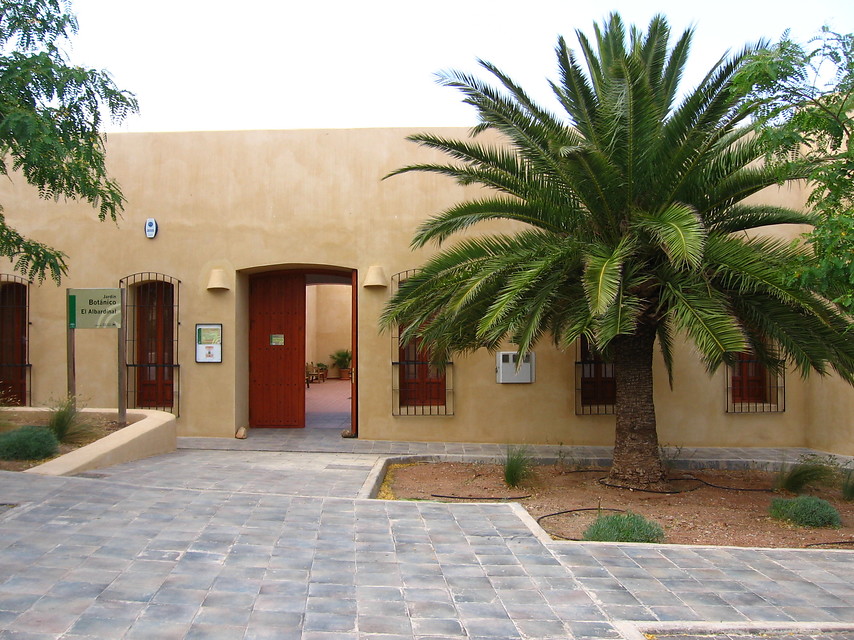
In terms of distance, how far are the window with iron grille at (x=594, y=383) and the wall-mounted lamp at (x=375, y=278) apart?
337cm

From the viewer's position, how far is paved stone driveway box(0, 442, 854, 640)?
12.8 ft

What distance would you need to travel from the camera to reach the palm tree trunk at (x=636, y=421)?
27.9 feet

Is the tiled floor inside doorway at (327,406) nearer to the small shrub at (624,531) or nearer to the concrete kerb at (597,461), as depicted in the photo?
the concrete kerb at (597,461)

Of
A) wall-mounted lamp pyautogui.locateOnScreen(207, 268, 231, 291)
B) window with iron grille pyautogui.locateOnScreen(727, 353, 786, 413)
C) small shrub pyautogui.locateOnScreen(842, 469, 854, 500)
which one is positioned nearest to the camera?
small shrub pyautogui.locateOnScreen(842, 469, 854, 500)

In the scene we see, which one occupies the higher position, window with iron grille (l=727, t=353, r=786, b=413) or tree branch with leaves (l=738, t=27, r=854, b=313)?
tree branch with leaves (l=738, t=27, r=854, b=313)

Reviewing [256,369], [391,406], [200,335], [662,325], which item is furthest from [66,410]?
[662,325]

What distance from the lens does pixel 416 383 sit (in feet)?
37.8

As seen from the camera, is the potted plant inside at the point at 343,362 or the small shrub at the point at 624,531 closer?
the small shrub at the point at 624,531

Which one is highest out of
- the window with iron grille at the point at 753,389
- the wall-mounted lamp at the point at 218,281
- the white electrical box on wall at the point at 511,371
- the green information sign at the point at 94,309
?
the wall-mounted lamp at the point at 218,281

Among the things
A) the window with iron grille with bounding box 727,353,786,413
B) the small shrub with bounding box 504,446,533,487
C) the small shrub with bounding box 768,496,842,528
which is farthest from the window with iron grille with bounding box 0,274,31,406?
the window with iron grille with bounding box 727,353,786,413

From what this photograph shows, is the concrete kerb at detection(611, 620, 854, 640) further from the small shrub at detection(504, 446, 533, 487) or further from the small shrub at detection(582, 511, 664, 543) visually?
the small shrub at detection(504, 446, 533, 487)

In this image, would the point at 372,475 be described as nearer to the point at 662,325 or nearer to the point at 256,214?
the point at 662,325

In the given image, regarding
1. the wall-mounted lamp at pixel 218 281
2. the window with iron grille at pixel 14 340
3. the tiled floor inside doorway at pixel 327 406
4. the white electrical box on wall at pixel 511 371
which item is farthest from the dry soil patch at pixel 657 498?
the window with iron grille at pixel 14 340

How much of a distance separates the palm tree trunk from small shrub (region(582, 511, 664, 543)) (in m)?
2.57
